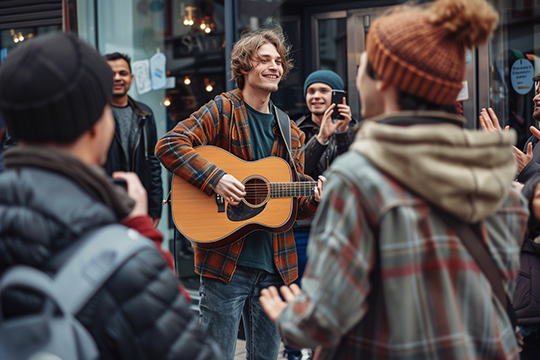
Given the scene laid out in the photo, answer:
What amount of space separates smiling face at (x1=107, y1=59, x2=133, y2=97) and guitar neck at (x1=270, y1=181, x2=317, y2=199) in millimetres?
2056

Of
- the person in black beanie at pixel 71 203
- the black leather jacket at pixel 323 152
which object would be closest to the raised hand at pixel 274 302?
the person in black beanie at pixel 71 203

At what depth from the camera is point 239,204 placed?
2.99m

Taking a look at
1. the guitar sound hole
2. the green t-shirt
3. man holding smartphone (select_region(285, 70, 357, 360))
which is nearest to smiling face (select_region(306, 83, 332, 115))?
man holding smartphone (select_region(285, 70, 357, 360))

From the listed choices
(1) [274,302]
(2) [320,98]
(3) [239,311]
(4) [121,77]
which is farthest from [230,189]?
(4) [121,77]

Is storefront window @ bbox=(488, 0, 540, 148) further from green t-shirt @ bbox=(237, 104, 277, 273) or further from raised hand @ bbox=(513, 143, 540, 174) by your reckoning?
green t-shirt @ bbox=(237, 104, 277, 273)

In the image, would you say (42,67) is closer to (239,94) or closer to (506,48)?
(239,94)

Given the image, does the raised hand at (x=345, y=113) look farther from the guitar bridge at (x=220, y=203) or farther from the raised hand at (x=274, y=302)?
the raised hand at (x=274, y=302)

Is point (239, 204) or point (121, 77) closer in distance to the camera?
point (239, 204)

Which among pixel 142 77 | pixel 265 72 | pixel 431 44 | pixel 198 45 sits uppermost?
pixel 198 45

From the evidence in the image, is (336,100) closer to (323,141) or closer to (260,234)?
(323,141)

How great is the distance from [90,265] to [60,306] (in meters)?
0.09

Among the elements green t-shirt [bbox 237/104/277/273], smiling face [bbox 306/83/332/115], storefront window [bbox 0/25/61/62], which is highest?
storefront window [bbox 0/25/61/62]

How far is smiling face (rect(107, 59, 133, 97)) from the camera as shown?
451cm

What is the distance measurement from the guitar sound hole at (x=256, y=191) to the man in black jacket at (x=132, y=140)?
1584 millimetres
